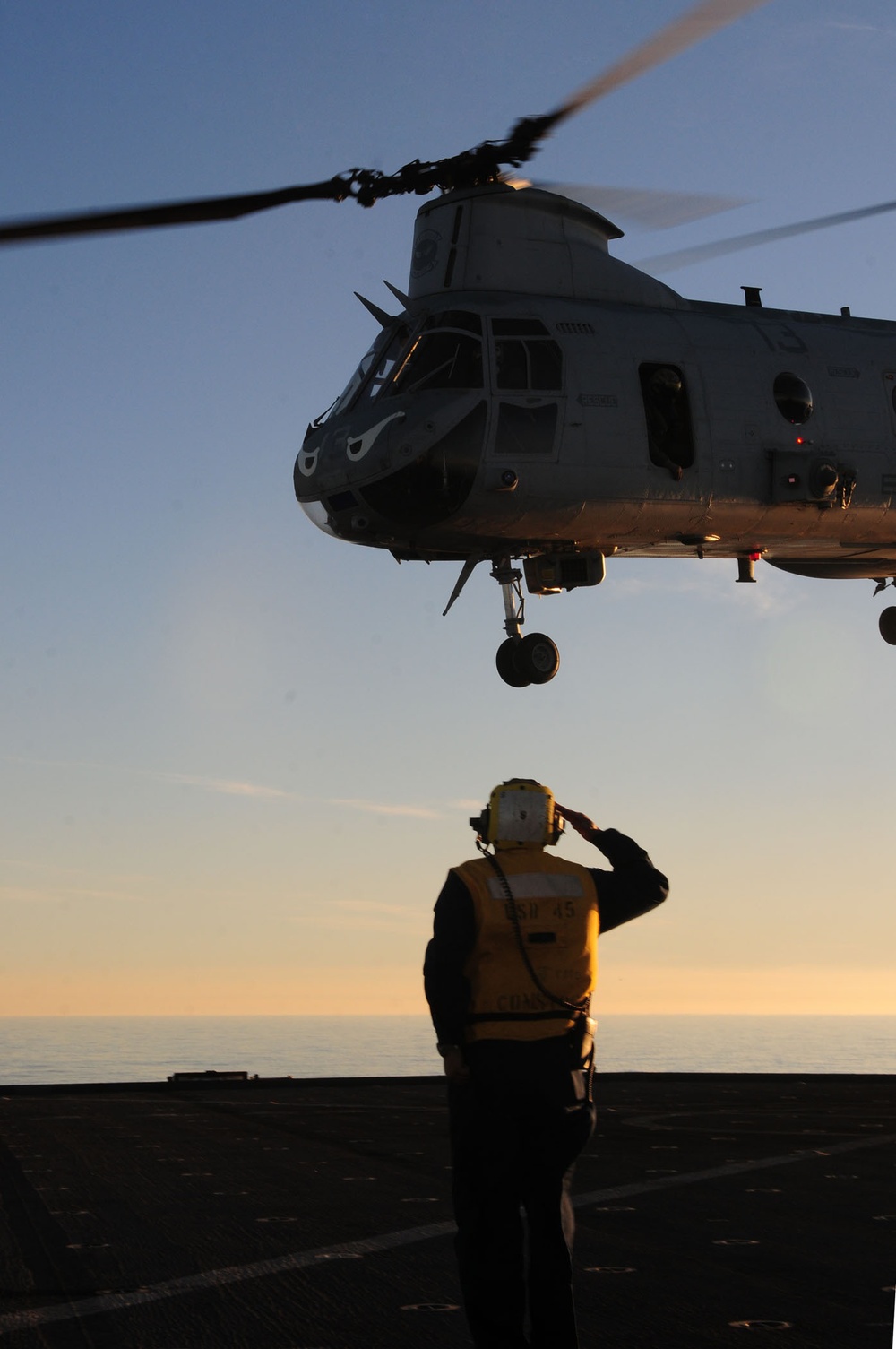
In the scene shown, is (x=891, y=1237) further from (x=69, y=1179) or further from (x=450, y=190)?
(x=450, y=190)

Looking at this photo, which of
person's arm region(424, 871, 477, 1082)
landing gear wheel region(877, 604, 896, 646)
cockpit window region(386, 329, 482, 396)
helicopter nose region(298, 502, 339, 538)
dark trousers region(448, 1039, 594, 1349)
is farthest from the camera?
landing gear wheel region(877, 604, 896, 646)

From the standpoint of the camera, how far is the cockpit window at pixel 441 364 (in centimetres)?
2230

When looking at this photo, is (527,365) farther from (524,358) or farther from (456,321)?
(456,321)

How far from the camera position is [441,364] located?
22438 mm

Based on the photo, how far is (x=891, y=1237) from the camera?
31.4ft

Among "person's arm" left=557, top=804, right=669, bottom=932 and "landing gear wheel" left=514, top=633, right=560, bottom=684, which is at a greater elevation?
"landing gear wheel" left=514, top=633, right=560, bottom=684

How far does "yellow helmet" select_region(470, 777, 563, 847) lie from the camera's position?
7.11 meters

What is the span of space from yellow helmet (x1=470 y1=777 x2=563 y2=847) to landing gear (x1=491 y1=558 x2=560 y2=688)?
16871 millimetres

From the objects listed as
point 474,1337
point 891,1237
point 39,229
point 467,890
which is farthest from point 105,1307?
point 39,229

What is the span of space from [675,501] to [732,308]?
4.48m

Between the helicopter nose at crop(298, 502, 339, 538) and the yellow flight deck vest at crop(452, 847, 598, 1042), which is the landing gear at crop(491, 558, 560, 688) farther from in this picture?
the yellow flight deck vest at crop(452, 847, 598, 1042)

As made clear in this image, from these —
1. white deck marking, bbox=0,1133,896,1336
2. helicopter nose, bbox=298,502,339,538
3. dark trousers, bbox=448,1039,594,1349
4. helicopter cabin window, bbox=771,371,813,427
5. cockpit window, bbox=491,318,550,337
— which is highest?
cockpit window, bbox=491,318,550,337

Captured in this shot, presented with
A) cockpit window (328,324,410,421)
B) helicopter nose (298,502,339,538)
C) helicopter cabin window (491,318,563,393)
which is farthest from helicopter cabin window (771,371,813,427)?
helicopter nose (298,502,339,538)

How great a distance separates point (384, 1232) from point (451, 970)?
11.7ft
